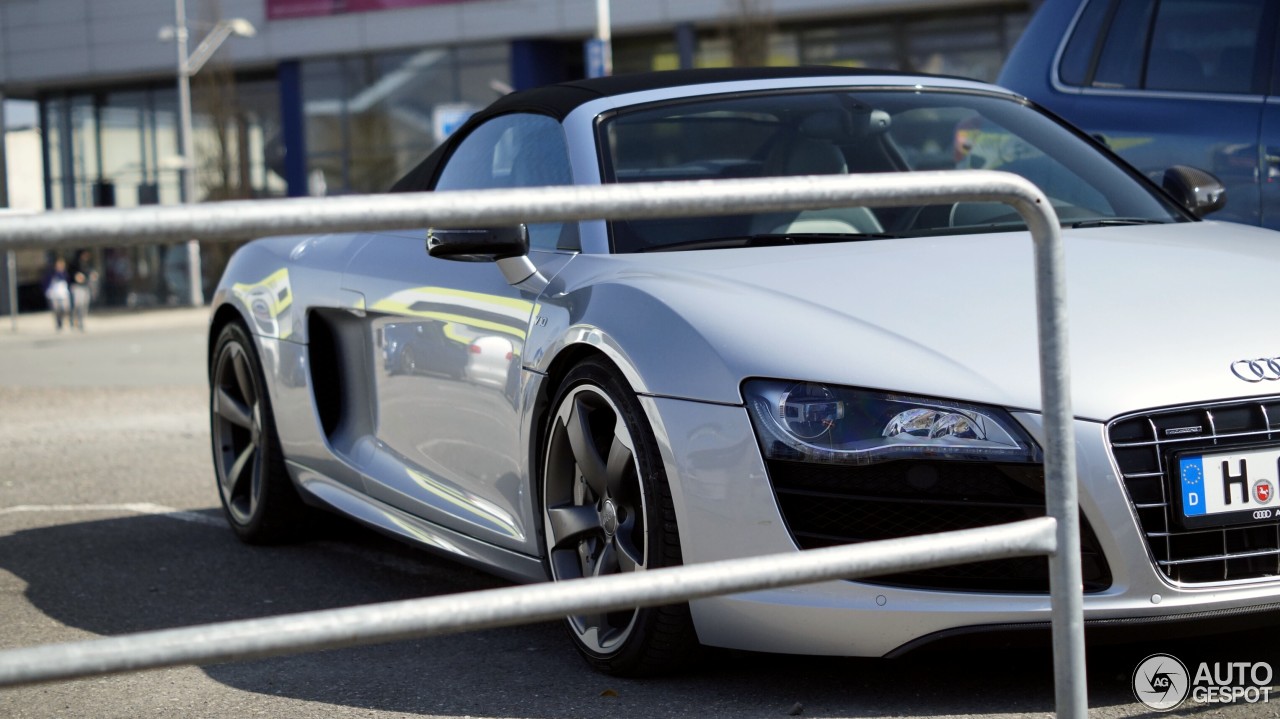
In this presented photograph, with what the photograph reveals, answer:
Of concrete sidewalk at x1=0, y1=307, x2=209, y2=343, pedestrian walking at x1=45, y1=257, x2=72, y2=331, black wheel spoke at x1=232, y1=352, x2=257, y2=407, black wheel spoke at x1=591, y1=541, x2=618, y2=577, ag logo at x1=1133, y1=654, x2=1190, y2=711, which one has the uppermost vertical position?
black wheel spoke at x1=232, y1=352, x2=257, y2=407

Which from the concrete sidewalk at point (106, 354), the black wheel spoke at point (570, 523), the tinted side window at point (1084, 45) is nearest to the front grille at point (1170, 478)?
the black wheel spoke at point (570, 523)

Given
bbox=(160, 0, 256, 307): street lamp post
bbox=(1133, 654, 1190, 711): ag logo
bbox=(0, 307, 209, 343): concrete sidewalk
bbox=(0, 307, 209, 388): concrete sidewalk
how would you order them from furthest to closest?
bbox=(160, 0, 256, 307): street lamp post
bbox=(0, 307, 209, 343): concrete sidewalk
bbox=(0, 307, 209, 388): concrete sidewalk
bbox=(1133, 654, 1190, 711): ag logo

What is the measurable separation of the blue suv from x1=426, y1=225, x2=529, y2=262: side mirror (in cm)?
292

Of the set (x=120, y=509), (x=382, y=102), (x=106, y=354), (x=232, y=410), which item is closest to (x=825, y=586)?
(x=232, y=410)

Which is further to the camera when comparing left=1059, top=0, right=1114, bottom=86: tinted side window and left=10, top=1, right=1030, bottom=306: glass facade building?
left=10, top=1, right=1030, bottom=306: glass facade building

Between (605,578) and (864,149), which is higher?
(864,149)

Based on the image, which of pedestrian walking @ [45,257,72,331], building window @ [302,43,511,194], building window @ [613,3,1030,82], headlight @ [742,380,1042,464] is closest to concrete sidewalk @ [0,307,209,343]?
pedestrian walking @ [45,257,72,331]

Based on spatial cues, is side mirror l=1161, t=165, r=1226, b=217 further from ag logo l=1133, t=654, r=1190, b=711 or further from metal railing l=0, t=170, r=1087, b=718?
metal railing l=0, t=170, r=1087, b=718

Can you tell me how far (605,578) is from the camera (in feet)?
6.75

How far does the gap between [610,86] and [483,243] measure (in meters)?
1.08

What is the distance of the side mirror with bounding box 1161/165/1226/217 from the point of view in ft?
14.4

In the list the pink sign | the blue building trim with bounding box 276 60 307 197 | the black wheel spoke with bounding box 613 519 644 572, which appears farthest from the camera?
the blue building trim with bounding box 276 60 307 197

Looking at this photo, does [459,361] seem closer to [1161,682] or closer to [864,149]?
[864,149]

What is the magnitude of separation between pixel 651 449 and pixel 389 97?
107ft
